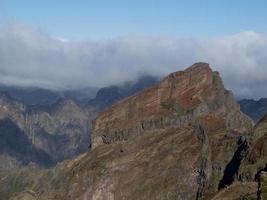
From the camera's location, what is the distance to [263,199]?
172750 mm

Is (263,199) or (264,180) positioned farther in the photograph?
(264,180)

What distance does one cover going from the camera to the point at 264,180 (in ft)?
618

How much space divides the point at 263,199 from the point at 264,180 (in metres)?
16.2
